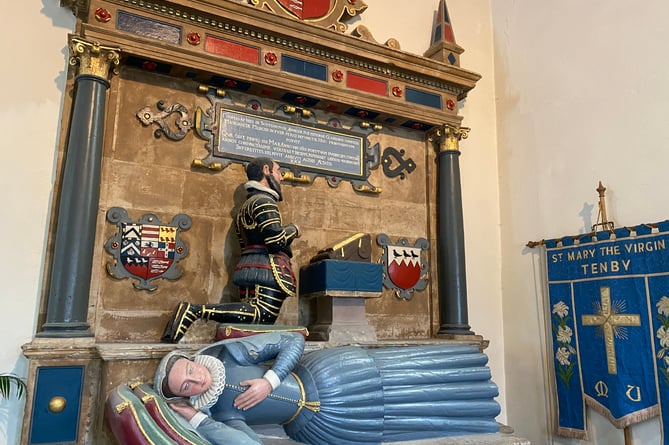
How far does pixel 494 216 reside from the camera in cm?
505

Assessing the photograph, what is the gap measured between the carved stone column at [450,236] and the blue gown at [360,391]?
1.72 meters

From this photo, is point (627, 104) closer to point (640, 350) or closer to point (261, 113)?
point (640, 350)

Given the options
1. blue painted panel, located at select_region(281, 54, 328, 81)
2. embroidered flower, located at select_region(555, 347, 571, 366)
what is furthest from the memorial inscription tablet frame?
embroidered flower, located at select_region(555, 347, 571, 366)

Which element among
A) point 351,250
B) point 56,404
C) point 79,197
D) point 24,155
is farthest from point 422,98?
point 56,404

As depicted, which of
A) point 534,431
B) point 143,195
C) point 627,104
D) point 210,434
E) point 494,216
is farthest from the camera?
point 494,216

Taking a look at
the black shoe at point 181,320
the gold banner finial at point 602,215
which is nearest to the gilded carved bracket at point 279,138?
the black shoe at point 181,320

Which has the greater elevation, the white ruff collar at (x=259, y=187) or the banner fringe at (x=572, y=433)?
the white ruff collar at (x=259, y=187)

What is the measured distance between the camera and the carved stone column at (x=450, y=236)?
4367 mm

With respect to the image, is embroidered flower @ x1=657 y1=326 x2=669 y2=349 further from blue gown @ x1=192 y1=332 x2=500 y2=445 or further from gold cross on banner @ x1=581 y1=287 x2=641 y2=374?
blue gown @ x1=192 y1=332 x2=500 y2=445

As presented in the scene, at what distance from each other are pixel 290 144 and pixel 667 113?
281 centimetres

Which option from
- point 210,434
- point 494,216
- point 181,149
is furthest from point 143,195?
point 494,216

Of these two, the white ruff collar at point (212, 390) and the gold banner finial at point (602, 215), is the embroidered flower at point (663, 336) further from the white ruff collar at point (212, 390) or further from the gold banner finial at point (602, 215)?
the white ruff collar at point (212, 390)

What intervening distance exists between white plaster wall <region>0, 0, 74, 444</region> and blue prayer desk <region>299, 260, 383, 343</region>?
1827 millimetres

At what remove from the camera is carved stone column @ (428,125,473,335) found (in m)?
4.37
